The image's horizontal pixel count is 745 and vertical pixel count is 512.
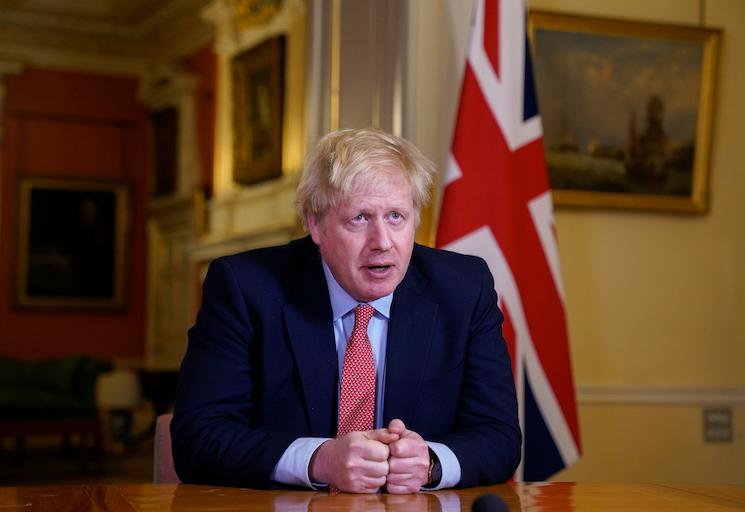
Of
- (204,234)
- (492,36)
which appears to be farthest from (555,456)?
(204,234)

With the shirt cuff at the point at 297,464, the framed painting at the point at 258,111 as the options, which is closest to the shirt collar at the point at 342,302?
the shirt cuff at the point at 297,464

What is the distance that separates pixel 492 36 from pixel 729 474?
2.06m

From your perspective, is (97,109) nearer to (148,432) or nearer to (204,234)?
(204,234)

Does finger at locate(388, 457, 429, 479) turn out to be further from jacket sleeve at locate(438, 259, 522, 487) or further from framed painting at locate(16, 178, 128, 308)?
framed painting at locate(16, 178, 128, 308)

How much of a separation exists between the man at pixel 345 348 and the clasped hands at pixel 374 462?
0.21 feet

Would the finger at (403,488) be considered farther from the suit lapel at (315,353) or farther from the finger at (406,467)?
the suit lapel at (315,353)

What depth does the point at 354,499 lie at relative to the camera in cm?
190

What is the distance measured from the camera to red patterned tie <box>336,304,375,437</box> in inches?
92.1

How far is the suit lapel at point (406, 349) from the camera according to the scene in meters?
2.37

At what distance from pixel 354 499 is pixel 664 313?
3.00m

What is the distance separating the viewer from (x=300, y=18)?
895cm

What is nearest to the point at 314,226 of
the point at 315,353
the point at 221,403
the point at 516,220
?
the point at 315,353

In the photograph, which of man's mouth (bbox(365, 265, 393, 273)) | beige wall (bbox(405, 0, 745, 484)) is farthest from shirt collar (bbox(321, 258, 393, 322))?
beige wall (bbox(405, 0, 745, 484))

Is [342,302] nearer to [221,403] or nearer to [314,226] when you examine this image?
[314,226]
